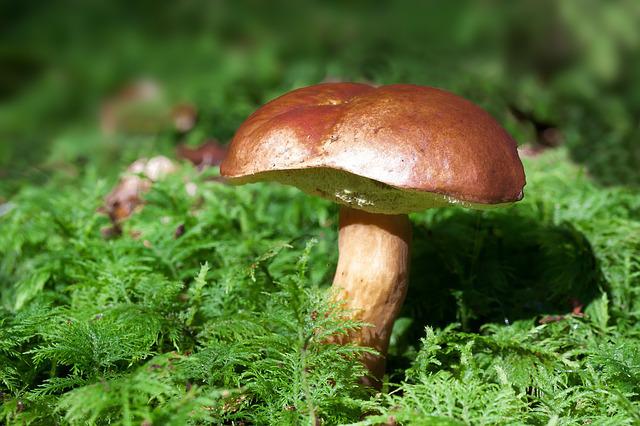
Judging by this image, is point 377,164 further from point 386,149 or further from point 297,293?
point 297,293

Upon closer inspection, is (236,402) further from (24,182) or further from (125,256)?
(24,182)

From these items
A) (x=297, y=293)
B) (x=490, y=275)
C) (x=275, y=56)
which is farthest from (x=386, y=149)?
(x=275, y=56)

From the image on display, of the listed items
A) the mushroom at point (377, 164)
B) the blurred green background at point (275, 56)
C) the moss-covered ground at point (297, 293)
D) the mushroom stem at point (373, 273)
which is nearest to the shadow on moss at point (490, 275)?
the moss-covered ground at point (297, 293)

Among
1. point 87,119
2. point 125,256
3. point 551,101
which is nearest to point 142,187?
point 125,256

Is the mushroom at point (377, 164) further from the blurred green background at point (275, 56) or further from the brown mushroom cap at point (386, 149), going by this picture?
the blurred green background at point (275, 56)

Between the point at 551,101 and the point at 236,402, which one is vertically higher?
the point at 551,101

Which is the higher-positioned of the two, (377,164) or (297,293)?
(377,164)

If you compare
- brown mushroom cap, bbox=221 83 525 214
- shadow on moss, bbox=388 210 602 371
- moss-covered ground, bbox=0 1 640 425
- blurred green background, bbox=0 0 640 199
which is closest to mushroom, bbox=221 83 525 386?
brown mushroom cap, bbox=221 83 525 214
